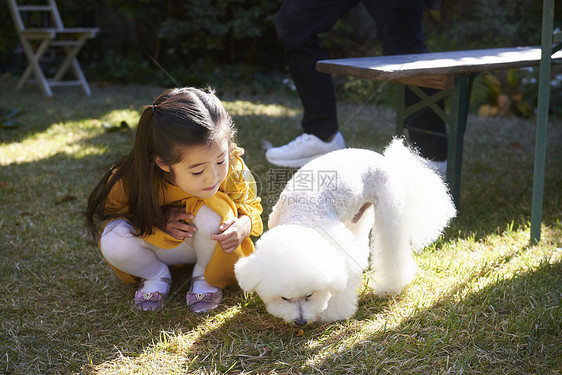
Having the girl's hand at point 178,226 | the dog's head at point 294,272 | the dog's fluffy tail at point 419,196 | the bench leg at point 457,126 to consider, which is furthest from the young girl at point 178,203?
the bench leg at point 457,126

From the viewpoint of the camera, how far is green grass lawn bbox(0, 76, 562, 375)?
1.61 metres

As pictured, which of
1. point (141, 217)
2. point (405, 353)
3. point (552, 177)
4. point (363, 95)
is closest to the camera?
point (405, 353)

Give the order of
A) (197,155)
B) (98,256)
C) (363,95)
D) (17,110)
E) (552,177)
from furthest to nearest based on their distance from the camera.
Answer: (363,95) < (17,110) < (552,177) < (98,256) < (197,155)

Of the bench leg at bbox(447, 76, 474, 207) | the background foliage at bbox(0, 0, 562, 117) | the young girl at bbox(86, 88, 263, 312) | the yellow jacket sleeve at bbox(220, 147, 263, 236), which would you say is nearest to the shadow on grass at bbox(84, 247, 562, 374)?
the young girl at bbox(86, 88, 263, 312)

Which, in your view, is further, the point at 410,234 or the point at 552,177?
the point at 552,177

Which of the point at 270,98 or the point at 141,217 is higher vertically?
the point at 141,217

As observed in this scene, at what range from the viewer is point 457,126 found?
251 cm

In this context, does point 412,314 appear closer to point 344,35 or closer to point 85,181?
point 85,181

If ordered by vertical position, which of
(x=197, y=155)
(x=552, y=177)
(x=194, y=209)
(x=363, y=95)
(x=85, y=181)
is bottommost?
(x=363, y=95)

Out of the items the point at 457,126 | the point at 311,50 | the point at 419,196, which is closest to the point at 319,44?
the point at 311,50

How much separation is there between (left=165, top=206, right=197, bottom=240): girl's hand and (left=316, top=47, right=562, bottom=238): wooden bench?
964mm

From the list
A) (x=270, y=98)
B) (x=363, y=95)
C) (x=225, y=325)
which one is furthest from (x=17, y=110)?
(x=225, y=325)

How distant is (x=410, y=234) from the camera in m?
1.98

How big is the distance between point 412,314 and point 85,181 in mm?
2324
